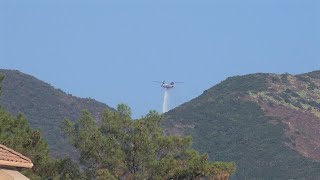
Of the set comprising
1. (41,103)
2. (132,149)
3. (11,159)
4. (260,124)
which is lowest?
(11,159)

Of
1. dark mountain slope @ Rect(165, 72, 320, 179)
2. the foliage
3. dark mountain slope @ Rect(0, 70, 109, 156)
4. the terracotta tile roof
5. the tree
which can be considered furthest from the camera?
dark mountain slope @ Rect(0, 70, 109, 156)

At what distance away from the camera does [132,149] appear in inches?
1162

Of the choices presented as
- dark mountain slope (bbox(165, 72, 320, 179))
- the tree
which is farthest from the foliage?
dark mountain slope (bbox(165, 72, 320, 179))

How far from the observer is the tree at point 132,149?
28516 mm

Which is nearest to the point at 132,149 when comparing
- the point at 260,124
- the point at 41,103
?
the point at 260,124

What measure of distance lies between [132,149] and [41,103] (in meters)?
50.9

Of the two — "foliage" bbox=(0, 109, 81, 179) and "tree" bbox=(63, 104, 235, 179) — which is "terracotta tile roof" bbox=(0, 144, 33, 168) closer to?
"foliage" bbox=(0, 109, 81, 179)

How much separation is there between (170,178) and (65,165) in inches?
141

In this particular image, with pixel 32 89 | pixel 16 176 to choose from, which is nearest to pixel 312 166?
pixel 32 89

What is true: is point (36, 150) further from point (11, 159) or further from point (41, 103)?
point (41, 103)

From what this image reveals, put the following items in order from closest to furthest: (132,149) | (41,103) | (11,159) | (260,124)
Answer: (11,159), (132,149), (260,124), (41,103)

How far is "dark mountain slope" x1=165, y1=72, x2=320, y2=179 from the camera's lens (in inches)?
2625

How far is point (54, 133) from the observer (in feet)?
232

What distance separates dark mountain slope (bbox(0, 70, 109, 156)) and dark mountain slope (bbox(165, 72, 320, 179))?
8375mm
